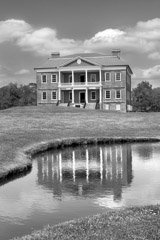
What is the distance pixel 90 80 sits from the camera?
7212 cm

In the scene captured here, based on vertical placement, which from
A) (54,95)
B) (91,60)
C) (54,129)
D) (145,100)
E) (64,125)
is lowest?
(54,129)

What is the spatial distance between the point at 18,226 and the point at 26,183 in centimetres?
552

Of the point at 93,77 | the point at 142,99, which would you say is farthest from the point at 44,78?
the point at 142,99

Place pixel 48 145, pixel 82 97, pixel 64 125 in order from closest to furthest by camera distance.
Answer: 1. pixel 48 145
2. pixel 64 125
3. pixel 82 97

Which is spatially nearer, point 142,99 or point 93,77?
point 93,77

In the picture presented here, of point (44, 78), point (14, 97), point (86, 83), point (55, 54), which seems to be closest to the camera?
point (86, 83)

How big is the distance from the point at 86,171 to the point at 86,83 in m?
52.0

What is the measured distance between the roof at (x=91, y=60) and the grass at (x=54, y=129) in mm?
18544

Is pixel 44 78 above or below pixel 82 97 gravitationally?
above

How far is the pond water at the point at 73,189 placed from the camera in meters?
10.6

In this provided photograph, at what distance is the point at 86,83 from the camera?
6919cm

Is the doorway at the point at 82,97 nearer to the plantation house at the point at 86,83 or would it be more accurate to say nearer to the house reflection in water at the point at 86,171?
the plantation house at the point at 86,83

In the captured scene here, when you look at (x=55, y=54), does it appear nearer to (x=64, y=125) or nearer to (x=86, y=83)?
(x=86, y=83)

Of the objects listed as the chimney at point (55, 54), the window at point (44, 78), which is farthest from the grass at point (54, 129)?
the chimney at point (55, 54)
